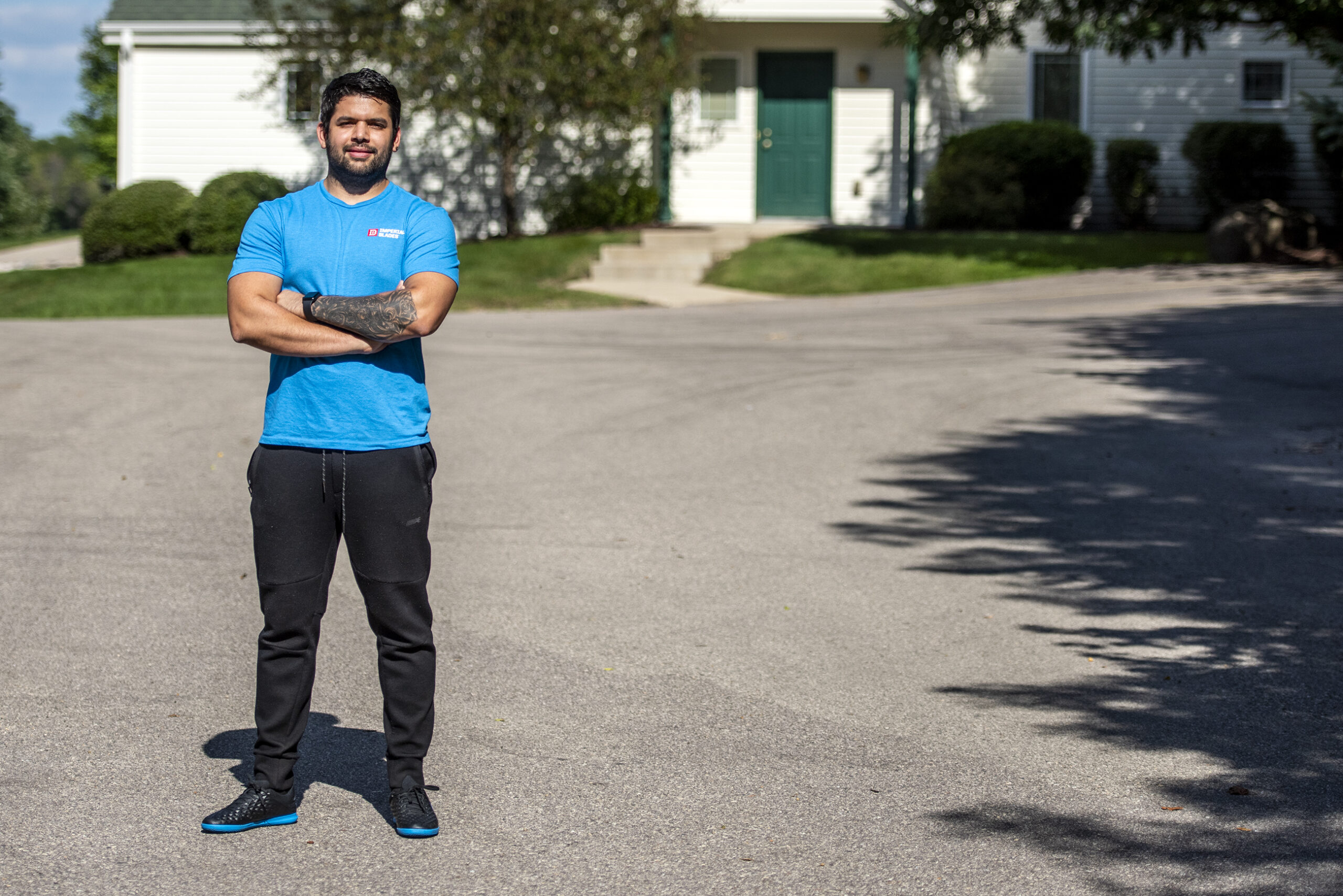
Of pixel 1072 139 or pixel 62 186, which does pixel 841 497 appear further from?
pixel 62 186

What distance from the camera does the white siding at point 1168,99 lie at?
25.6m

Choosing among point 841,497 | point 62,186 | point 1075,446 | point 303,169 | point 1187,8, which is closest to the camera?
point 841,497

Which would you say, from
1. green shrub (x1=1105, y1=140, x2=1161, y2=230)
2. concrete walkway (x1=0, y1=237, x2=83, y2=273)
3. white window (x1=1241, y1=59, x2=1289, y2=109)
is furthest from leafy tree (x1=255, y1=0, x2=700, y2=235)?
white window (x1=1241, y1=59, x2=1289, y2=109)

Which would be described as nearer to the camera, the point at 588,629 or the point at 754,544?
the point at 588,629

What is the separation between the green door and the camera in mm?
25172

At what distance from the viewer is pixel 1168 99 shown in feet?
84.3

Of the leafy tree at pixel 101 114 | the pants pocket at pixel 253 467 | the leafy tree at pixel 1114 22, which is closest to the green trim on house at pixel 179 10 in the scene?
the leafy tree at pixel 1114 22

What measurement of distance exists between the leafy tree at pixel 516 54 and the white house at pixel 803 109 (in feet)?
7.10

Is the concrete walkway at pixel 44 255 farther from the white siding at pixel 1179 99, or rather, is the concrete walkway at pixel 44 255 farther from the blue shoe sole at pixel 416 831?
the blue shoe sole at pixel 416 831

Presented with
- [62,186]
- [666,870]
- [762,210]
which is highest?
[62,186]

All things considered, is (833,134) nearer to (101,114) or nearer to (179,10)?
(179,10)

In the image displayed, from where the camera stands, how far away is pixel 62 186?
88812 mm

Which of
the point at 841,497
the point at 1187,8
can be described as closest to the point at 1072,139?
the point at 1187,8

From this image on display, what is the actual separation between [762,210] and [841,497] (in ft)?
58.2
